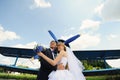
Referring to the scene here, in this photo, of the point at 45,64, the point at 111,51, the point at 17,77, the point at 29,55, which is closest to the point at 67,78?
the point at 45,64

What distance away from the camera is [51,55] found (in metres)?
5.63

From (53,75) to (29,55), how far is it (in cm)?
1427

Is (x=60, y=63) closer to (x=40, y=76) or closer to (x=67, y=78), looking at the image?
(x=67, y=78)

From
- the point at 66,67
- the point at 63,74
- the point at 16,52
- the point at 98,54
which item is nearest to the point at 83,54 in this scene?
the point at 98,54

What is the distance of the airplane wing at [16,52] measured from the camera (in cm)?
1772

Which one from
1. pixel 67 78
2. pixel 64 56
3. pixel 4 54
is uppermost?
pixel 4 54

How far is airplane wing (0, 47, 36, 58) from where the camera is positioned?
17.7 metres

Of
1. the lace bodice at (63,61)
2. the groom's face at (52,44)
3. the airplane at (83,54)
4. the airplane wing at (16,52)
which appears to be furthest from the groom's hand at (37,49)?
the airplane wing at (16,52)

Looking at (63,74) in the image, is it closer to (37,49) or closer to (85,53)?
(37,49)

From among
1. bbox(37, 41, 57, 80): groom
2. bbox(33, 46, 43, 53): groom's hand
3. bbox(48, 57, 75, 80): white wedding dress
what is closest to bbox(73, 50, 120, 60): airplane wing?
bbox(37, 41, 57, 80): groom

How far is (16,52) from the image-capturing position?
1845cm

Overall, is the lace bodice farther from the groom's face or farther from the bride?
the groom's face

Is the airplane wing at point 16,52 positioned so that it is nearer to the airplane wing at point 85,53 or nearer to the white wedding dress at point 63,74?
the airplane wing at point 85,53

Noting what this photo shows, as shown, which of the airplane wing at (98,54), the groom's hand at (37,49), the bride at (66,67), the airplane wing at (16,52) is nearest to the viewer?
the groom's hand at (37,49)
